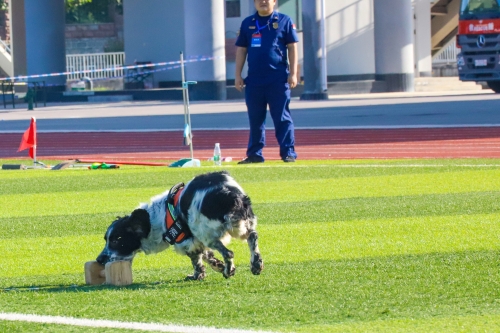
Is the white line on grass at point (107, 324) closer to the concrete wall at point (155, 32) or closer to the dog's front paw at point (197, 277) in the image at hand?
the dog's front paw at point (197, 277)

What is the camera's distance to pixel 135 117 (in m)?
27.3

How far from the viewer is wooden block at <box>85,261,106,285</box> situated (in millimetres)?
6297

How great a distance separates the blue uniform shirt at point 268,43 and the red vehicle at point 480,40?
63.3 ft

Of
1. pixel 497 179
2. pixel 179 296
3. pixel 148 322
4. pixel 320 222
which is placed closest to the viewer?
pixel 148 322

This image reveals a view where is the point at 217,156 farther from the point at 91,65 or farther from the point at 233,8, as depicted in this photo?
the point at 91,65

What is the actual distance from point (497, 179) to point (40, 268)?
623 cm

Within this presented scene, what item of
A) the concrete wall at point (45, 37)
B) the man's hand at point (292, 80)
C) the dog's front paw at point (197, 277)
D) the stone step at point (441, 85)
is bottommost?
the dog's front paw at point (197, 277)

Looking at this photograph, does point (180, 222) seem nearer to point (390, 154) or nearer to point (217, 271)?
point (217, 271)

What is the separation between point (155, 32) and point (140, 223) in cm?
3670

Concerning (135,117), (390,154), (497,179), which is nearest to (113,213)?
(497,179)

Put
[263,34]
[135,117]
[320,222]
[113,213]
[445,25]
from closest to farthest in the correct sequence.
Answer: [320,222], [113,213], [263,34], [135,117], [445,25]

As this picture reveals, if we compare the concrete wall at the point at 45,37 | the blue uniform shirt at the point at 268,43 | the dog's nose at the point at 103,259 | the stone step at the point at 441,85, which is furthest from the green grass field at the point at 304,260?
the concrete wall at the point at 45,37

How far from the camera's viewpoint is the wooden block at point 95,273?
630 centimetres

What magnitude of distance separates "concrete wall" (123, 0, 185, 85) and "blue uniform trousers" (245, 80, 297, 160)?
2784cm
